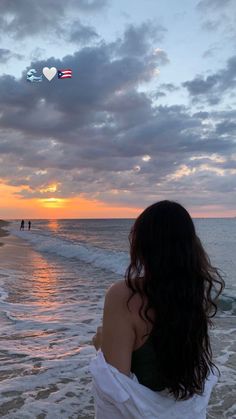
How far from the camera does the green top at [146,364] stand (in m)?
1.97

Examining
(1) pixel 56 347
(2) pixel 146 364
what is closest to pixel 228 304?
(1) pixel 56 347

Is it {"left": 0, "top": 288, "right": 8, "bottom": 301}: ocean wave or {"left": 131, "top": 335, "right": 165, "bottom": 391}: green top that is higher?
{"left": 131, "top": 335, "right": 165, "bottom": 391}: green top

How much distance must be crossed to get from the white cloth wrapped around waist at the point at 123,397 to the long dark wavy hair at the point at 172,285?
3.3 inches

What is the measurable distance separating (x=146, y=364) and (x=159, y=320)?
223 mm

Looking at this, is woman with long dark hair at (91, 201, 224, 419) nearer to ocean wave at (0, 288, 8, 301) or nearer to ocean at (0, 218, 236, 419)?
ocean at (0, 218, 236, 419)

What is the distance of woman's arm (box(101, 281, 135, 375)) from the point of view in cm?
191

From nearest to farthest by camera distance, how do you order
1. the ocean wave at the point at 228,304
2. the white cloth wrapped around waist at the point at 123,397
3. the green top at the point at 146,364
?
the white cloth wrapped around waist at the point at 123,397 → the green top at the point at 146,364 → the ocean wave at the point at 228,304

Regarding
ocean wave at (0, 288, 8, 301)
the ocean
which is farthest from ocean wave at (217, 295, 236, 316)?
ocean wave at (0, 288, 8, 301)

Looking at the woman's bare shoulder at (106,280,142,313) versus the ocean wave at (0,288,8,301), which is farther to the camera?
the ocean wave at (0,288,8,301)

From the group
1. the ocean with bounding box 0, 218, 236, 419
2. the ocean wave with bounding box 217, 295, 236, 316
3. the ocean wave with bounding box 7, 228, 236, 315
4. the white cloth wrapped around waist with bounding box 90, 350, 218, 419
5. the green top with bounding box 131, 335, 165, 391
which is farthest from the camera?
the ocean wave with bounding box 7, 228, 236, 315

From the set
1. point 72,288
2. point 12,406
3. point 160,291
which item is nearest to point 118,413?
point 160,291

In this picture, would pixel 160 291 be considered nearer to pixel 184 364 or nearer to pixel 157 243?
pixel 157 243

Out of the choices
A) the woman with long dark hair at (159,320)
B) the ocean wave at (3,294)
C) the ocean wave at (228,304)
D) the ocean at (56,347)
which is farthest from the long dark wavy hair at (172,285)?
the ocean wave at (3,294)

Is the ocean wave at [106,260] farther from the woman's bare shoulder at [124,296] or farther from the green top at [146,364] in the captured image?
the woman's bare shoulder at [124,296]
